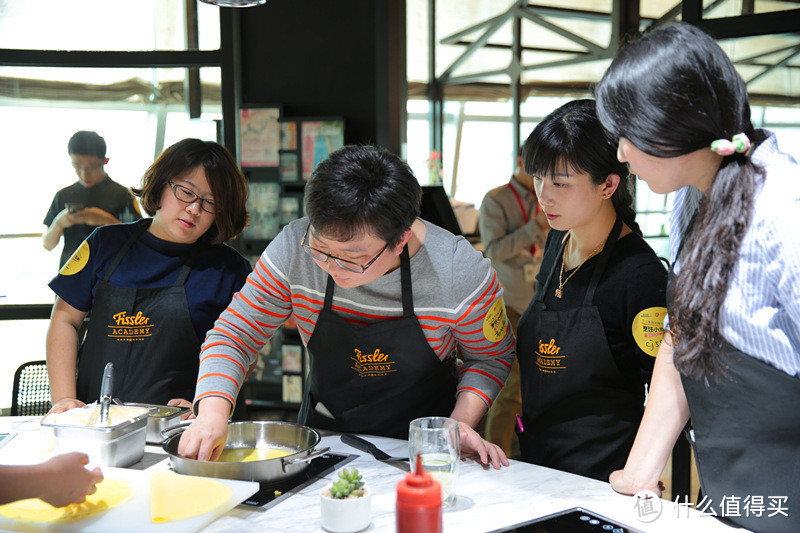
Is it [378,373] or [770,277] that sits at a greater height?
[770,277]

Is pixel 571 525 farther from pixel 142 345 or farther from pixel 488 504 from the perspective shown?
pixel 142 345

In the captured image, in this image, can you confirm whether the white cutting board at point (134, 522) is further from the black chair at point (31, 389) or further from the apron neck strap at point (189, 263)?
the black chair at point (31, 389)

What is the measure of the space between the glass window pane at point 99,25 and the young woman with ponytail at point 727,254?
10.9 feet

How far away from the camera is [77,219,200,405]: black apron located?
2.36 metres

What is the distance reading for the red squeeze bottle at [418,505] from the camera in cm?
113

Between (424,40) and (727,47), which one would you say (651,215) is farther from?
(424,40)

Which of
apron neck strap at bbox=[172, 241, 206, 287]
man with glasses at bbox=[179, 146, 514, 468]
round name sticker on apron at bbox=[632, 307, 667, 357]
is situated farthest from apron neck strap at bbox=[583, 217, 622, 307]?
apron neck strap at bbox=[172, 241, 206, 287]

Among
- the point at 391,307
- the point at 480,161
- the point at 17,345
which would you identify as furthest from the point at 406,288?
the point at 480,161

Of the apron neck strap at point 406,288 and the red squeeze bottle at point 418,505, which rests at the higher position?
the apron neck strap at point 406,288

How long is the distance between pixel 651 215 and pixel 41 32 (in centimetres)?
460

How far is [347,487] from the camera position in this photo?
135cm

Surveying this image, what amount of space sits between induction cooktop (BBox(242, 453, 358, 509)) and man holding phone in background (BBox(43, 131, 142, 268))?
2.38 metres

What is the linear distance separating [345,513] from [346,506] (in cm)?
1

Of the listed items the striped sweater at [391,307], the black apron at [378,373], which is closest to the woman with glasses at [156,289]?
the striped sweater at [391,307]
